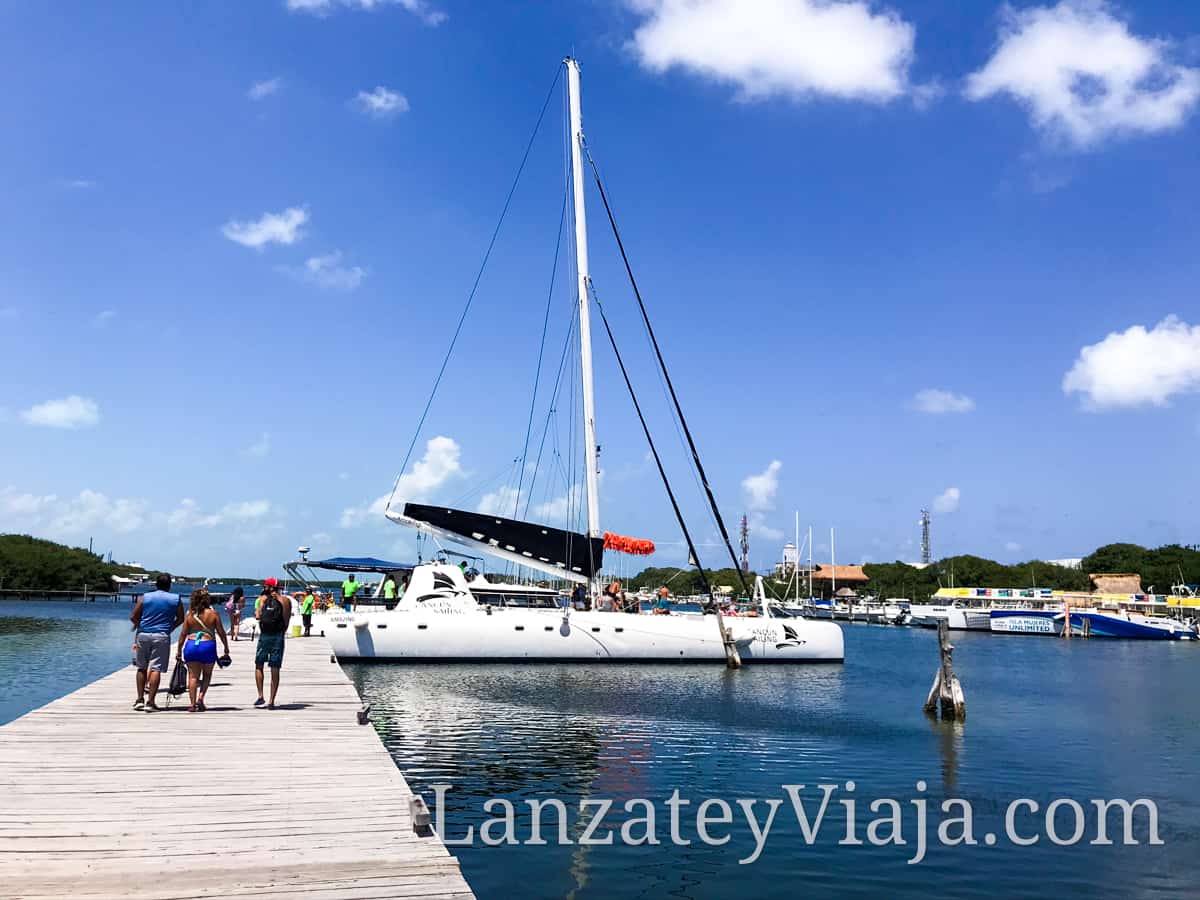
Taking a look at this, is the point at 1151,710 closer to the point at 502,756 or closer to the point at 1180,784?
the point at 1180,784

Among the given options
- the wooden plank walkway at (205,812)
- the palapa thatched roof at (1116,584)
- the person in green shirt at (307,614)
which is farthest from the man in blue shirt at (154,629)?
the palapa thatched roof at (1116,584)

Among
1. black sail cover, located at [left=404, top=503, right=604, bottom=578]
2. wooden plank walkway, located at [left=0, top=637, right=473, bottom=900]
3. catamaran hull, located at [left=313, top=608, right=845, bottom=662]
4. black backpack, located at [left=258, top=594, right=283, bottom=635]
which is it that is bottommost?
catamaran hull, located at [left=313, top=608, right=845, bottom=662]

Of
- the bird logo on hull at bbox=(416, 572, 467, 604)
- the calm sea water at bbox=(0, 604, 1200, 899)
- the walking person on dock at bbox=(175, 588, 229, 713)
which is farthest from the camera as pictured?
the bird logo on hull at bbox=(416, 572, 467, 604)

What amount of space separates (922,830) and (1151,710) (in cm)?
1964

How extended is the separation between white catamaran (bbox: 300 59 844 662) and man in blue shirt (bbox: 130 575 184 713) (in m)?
17.2

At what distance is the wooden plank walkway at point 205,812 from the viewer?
6465mm

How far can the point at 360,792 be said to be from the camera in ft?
30.2

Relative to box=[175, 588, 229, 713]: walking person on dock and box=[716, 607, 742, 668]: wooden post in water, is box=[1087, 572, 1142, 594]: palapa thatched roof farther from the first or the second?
box=[175, 588, 229, 713]: walking person on dock

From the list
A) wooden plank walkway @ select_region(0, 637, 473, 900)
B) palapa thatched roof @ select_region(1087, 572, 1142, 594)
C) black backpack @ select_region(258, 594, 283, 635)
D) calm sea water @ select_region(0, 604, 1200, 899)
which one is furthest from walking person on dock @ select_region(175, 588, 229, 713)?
palapa thatched roof @ select_region(1087, 572, 1142, 594)

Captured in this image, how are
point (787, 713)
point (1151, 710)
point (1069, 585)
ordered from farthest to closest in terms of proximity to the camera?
point (1069, 585) → point (1151, 710) → point (787, 713)

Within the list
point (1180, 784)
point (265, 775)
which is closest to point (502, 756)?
point (265, 775)

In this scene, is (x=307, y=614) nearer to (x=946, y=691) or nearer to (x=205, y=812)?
(x=946, y=691)

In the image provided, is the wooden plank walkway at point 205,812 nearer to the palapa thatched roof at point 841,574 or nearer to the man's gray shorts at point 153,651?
the man's gray shorts at point 153,651

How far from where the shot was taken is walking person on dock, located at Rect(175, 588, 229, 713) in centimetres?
1333
